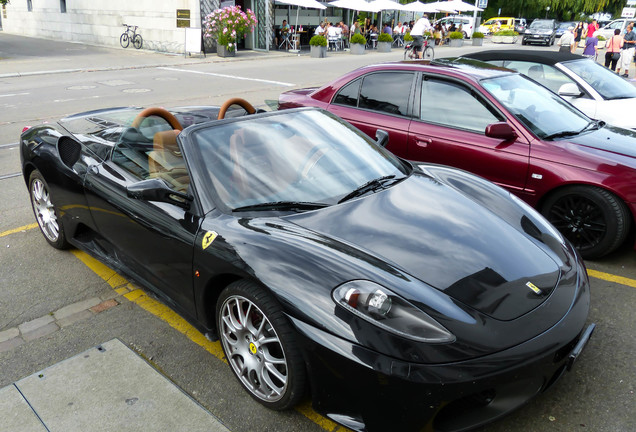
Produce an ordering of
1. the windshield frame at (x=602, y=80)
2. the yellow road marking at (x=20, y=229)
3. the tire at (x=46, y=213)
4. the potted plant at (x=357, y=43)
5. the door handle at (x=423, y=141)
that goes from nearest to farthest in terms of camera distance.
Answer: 1. the tire at (x=46, y=213)
2. the yellow road marking at (x=20, y=229)
3. the door handle at (x=423, y=141)
4. the windshield frame at (x=602, y=80)
5. the potted plant at (x=357, y=43)

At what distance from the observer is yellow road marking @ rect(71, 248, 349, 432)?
8.61 feet

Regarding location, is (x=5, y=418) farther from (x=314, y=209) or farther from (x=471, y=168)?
(x=471, y=168)

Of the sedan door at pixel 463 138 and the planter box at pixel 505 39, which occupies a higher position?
the planter box at pixel 505 39

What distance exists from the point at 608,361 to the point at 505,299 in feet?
3.59

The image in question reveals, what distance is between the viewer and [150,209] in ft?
10.5

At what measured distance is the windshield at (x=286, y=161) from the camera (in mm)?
3012

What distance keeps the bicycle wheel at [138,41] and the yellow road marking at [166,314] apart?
81.0 ft

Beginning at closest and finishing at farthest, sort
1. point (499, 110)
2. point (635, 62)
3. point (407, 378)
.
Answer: point (407, 378)
point (499, 110)
point (635, 62)

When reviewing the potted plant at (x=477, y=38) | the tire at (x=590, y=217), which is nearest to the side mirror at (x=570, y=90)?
the tire at (x=590, y=217)

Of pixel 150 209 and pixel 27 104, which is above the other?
pixel 150 209

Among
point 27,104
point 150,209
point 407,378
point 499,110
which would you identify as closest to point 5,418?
point 150,209

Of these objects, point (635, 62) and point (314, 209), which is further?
point (635, 62)

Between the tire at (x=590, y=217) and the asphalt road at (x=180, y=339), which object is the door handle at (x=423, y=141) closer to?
the tire at (x=590, y=217)

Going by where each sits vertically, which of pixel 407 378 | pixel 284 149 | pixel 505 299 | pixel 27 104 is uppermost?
pixel 284 149
